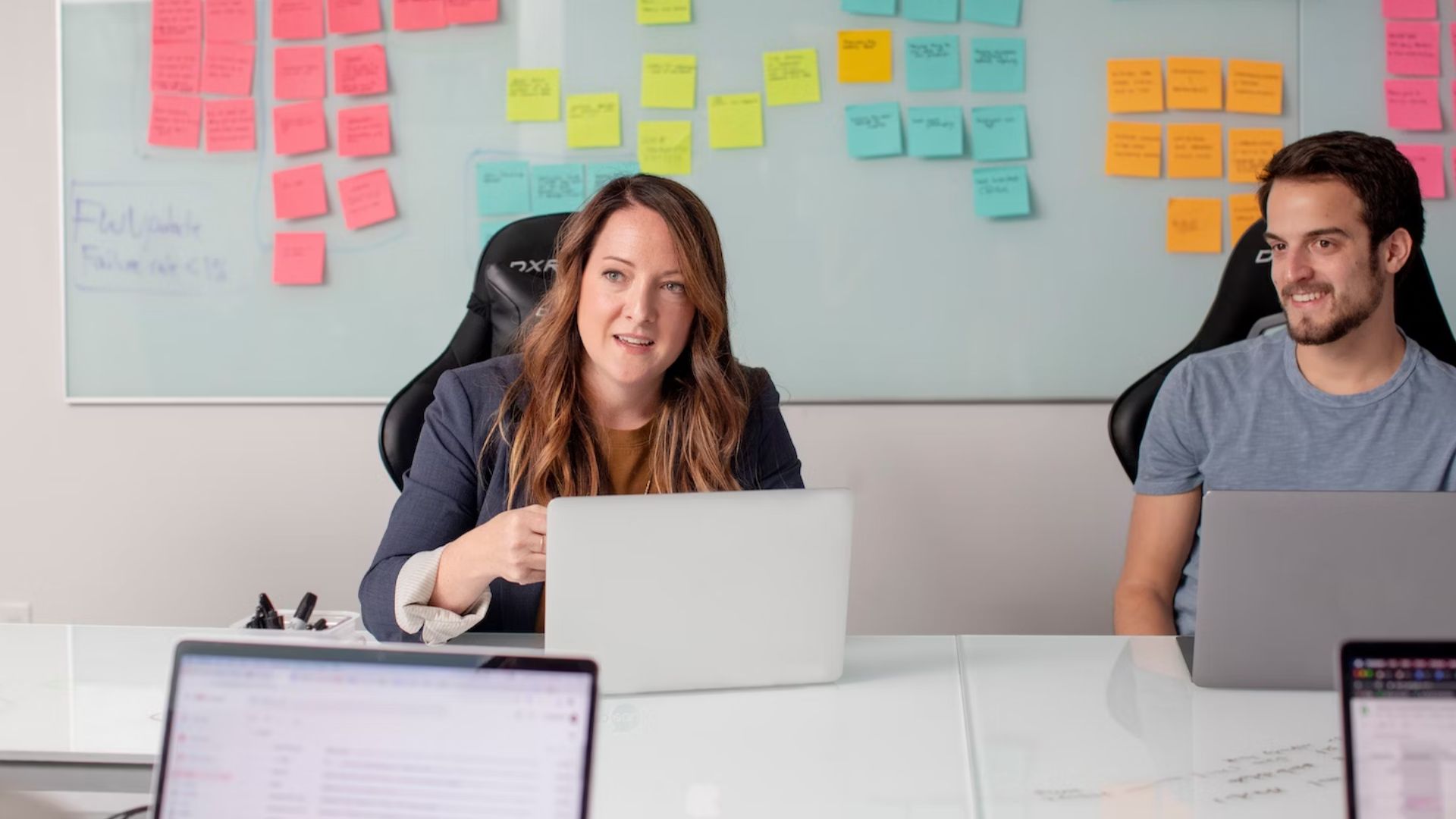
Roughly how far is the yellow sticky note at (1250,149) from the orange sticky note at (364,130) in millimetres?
1883

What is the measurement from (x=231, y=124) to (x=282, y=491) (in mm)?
864

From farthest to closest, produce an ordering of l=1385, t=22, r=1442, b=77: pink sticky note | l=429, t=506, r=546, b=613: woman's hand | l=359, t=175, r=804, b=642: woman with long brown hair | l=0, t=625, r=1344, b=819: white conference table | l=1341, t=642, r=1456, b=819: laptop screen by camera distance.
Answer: l=1385, t=22, r=1442, b=77: pink sticky note, l=359, t=175, r=804, b=642: woman with long brown hair, l=429, t=506, r=546, b=613: woman's hand, l=0, t=625, r=1344, b=819: white conference table, l=1341, t=642, r=1456, b=819: laptop screen

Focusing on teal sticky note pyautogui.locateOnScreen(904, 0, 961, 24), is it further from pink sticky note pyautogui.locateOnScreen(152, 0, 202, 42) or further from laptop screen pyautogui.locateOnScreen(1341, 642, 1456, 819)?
laptop screen pyautogui.locateOnScreen(1341, 642, 1456, 819)

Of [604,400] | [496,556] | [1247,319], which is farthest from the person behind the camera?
[1247,319]

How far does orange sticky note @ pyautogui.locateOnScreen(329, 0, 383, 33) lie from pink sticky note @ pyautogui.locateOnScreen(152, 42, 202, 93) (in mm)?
338

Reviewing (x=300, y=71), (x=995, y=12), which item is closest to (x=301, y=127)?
(x=300, y=71)

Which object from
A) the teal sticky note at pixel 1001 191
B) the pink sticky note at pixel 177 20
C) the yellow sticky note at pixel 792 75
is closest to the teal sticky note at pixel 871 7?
the yellow sticky note at pixel 792 75

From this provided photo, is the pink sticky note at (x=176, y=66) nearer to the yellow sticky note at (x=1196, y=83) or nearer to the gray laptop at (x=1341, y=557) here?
the yellow sticky note at (x=1196, y=83)

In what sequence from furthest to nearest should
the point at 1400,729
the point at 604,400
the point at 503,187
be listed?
the point at 503,187
the point at 604,400
the point at 1400,729

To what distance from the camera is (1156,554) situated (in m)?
1.86

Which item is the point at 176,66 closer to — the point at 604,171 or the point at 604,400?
the point at 604,171

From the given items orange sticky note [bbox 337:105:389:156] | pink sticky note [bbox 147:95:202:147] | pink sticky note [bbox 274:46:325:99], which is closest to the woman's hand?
orange sticky note [bbox 337:105:389:156]

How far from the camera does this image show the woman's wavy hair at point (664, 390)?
164 centimetres

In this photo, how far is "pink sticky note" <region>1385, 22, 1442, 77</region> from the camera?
2.62 metres
